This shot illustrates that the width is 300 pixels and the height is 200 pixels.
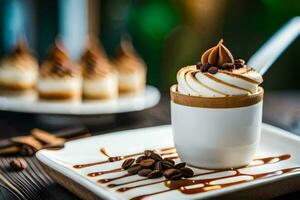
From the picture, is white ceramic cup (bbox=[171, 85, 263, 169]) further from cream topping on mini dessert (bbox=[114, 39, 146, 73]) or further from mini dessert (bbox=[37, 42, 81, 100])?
cream topping on mini dessert (bbox=[114, 39, 146, 73])

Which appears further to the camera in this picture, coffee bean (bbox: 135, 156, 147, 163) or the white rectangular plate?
coffee bean (bbox: 135, 156, 147, 163)

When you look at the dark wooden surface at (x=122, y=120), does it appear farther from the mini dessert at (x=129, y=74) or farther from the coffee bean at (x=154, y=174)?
the coffee bean at (x=154, y=174)

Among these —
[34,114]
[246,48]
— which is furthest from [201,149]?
[246,48]

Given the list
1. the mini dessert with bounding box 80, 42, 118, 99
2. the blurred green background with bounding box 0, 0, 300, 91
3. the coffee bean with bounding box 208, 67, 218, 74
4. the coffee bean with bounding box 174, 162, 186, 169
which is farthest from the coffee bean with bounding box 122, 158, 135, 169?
the blurred green background with bounding box 0, 0, 300, 91

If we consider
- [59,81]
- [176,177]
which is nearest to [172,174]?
[176,177]

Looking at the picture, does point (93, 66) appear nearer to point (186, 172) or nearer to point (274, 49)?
point (274, 49)

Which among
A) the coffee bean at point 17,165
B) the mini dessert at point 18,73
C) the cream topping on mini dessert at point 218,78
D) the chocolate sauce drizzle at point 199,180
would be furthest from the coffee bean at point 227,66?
the mini dessert at point 18,73
